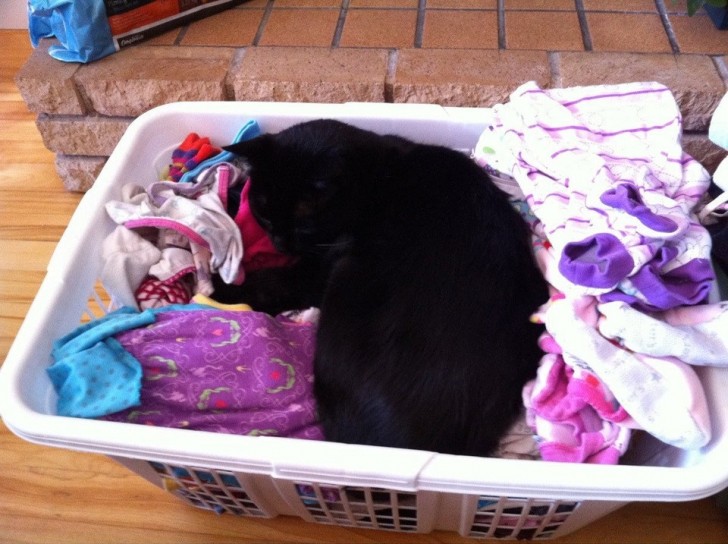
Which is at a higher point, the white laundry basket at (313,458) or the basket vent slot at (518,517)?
the white laundry basket at (313,458)

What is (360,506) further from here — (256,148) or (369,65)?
(369,65)

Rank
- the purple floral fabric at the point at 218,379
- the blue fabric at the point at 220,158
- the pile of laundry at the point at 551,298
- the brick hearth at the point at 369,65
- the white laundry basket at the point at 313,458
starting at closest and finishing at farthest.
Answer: the white laundry basket at the point at 313,458, the pile of laundry at the point at 551,298, the purple floral fabric at the point at 218,379, the blue fabric at the point at 220,158, the brick hearth at the point at 369,65

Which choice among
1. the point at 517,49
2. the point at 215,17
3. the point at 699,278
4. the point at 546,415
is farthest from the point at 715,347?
the point at 215,17

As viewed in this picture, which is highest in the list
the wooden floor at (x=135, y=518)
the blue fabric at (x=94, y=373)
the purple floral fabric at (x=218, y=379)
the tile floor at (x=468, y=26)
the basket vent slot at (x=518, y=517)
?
the tile floor at (x=468, y=26)

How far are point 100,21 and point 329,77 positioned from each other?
0.44 meters

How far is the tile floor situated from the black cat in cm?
44

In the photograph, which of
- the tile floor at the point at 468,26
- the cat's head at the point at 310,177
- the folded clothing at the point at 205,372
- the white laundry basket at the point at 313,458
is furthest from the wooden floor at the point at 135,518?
the tile floor at the point at 468,26

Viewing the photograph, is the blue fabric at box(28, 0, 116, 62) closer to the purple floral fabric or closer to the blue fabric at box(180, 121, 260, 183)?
the blue fabric at box(180, 121, 260, 183)

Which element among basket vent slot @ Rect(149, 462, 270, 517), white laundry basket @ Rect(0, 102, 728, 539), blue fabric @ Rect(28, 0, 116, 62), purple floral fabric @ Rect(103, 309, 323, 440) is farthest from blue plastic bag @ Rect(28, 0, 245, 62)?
basket vent slot @ Rect(149, 462, 270, 517)

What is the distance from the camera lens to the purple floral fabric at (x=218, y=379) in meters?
0.80

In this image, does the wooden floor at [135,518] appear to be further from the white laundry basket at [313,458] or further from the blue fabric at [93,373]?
the blue fabric at [93,373]

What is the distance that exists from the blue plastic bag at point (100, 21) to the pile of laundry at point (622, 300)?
829mm

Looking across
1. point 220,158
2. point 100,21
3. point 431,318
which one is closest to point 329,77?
point 220,158

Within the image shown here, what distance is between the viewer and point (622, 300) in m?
0.72
